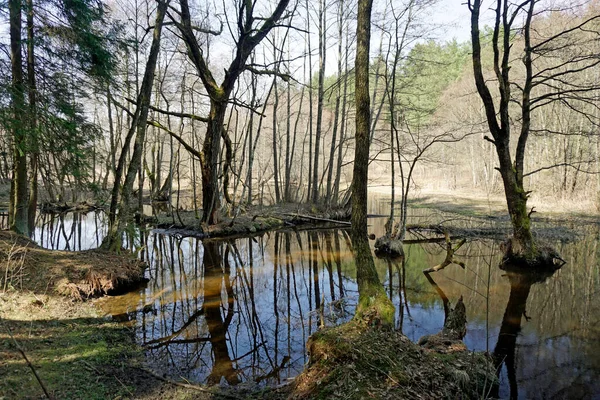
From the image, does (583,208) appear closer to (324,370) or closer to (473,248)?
(473,248)

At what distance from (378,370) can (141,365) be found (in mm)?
2874

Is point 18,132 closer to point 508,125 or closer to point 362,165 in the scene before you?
point 362,165

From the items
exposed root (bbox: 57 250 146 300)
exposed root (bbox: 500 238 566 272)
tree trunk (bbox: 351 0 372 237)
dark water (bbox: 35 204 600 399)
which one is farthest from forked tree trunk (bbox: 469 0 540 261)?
exposed root (bbox: 57 250 146 300)

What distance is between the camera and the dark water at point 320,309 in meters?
4.70

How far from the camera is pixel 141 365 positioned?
446cm

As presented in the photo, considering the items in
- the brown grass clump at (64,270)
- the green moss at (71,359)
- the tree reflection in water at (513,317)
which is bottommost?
the tree reflection in water at (513,317)

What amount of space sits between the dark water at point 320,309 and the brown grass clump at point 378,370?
2.49ft

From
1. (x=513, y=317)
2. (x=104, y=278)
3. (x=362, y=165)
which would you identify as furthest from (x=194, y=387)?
(x=513, y=317)

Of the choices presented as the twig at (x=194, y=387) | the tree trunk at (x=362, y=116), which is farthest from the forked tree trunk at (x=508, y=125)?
the twig at (x=194, y=387)

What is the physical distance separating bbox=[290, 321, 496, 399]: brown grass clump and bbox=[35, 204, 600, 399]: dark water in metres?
0.76

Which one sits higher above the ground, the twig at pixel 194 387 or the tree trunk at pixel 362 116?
the tree trunk at pixel 362 116

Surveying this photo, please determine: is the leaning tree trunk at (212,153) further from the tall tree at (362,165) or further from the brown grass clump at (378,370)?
the brown grass clump at (378,370)

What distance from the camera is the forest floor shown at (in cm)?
344

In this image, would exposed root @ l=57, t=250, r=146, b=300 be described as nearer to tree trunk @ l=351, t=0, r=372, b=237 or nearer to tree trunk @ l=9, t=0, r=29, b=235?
tree trunk @ l=9, t=0, r=29, b=235
